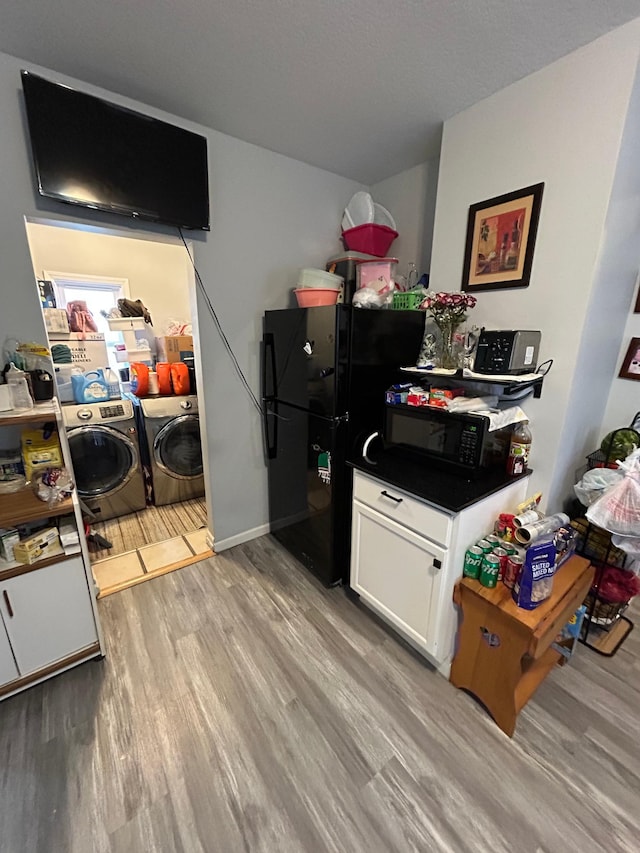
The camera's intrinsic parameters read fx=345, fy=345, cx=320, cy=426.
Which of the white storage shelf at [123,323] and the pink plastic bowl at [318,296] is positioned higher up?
the pink plastic bowl at [318,296]

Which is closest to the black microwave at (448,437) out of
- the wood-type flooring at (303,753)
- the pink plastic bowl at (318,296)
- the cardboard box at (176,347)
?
the pink plastic bowl at (318,296)

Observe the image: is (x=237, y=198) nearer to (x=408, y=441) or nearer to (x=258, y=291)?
(x=258, y=291)

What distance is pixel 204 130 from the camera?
181 centimetres

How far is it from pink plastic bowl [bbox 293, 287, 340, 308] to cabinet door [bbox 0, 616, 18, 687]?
6.47ft

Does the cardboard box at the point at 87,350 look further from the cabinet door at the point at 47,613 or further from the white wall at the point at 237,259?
the cabinet door at the point at 47,613

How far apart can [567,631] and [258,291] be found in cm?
242

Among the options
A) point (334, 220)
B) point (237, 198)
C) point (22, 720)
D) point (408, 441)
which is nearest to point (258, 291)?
point (237, 198)

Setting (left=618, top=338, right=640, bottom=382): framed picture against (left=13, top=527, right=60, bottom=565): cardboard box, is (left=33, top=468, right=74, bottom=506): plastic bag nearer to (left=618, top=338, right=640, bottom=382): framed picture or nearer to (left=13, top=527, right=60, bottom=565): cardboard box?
(left=13, top=527, right=60, bottom=565): cardboard box

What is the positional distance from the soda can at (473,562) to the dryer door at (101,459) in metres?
2.44

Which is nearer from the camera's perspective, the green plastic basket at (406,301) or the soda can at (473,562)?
the soda can at (473,562)

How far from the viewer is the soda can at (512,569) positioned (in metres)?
1.32

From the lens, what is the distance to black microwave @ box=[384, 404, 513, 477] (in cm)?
142

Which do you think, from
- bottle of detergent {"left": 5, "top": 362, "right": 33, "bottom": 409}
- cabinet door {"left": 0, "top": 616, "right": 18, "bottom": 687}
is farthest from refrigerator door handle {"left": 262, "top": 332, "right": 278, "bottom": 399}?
cabinet door {"left": 0, "top": 616, "right": 18, "bottom": 687}

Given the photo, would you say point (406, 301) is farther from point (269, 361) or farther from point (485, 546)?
point (485, 546)
